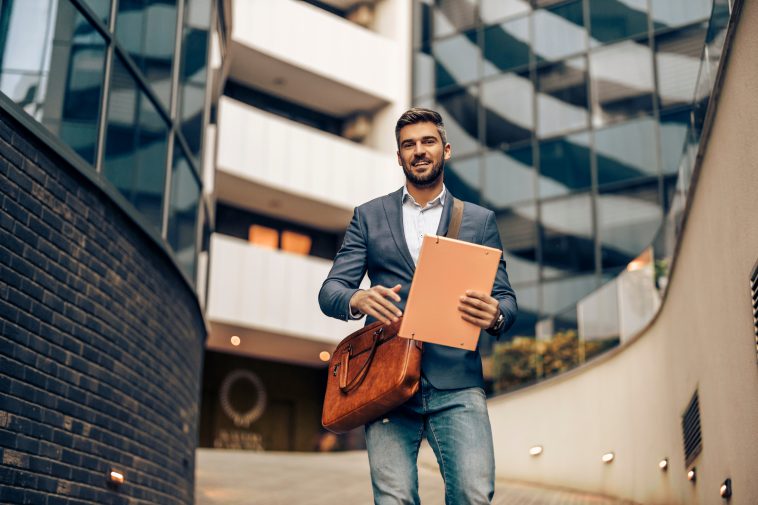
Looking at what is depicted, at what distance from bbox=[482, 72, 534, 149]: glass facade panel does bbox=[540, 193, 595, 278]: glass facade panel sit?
2.02 m

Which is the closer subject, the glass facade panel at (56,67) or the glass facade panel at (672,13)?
the glass facade panel at (56,67)

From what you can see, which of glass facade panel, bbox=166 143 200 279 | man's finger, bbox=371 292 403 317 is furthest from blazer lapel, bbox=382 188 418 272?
glass facade panel, bbox=166 143 200 279

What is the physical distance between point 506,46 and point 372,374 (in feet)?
68.0

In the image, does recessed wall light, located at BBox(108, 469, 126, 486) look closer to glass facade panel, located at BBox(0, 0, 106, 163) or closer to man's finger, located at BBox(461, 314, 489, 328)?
glass facade panel, located at BBox(0, 0, 106, 163)

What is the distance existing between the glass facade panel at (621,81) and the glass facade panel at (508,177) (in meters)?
1.78

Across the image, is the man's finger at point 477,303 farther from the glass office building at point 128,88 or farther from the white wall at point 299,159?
the white wall at point 299,159

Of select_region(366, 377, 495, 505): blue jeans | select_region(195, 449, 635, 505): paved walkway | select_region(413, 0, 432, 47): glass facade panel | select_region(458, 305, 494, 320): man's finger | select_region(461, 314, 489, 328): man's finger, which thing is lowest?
select_region(366, 377, 495, 505): blue jeans

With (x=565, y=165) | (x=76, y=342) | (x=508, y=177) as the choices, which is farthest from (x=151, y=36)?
(x=508, y=177)

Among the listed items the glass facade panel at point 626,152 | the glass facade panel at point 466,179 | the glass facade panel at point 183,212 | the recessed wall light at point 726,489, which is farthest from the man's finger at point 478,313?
the glass facade panel at point 466,179

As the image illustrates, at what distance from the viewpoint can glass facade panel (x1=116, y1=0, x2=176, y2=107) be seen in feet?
26.4

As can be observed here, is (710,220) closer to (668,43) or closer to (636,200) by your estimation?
A: (636,200)

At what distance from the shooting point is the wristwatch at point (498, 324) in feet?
11.3

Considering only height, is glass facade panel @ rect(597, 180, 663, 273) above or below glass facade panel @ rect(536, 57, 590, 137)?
below

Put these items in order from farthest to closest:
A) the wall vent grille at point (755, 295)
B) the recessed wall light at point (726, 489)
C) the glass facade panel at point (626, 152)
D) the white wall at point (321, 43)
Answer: the white wall at point (321, 43) < the glass facade panel at point (626, 152) < the recessed wall light at point (726, 489) < the wall vent grille at point (755, 295)
